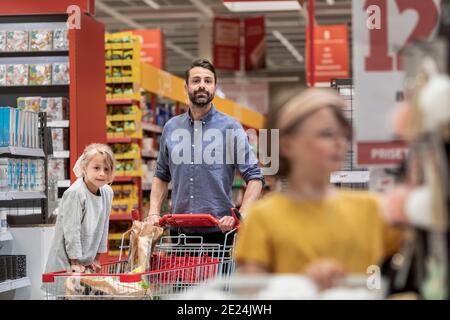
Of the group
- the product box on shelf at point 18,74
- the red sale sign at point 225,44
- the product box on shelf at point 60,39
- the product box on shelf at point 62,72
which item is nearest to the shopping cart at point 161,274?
the product box on shelf at point 62,72

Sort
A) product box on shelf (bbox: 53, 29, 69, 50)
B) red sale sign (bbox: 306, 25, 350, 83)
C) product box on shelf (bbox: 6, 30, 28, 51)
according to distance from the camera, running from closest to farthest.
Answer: product box on shelf (bbox: 53, 29, 69, 50) < product box on shelf (bbox: 6, 30, 28, 51) < red sale sign (bbox: 306, 25, 350, 83)

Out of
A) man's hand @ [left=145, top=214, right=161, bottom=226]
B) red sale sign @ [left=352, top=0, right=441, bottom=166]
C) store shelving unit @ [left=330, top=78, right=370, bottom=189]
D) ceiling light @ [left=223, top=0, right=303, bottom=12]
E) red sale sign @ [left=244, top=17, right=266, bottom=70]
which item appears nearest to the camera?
red sale sign @ [left=352, top=0, right=441, bottom=166]

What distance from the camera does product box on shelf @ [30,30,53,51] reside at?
8.49 metres

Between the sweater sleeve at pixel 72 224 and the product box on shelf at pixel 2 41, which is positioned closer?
the sweater sleeve at pixel 72 224

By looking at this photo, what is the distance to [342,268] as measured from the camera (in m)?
2.09

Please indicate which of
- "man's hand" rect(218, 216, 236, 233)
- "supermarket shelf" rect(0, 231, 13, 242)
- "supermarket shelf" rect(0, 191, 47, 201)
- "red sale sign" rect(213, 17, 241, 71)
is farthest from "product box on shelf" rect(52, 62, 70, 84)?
"red sale sign" rect(213, 17, 241, 71)

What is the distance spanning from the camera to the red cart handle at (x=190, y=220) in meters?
4.52

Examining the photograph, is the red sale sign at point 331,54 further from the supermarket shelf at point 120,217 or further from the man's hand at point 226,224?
the man's hand at point 226,224

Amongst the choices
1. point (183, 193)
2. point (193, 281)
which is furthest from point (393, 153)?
point (183, 193)

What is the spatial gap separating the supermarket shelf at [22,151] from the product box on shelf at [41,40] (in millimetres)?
1482

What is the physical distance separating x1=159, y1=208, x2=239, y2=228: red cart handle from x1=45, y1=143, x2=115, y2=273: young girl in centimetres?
39

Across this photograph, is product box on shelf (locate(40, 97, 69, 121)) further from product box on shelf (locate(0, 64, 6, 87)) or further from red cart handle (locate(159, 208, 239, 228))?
red cart handle (locate(159, 208, 239, 228))
